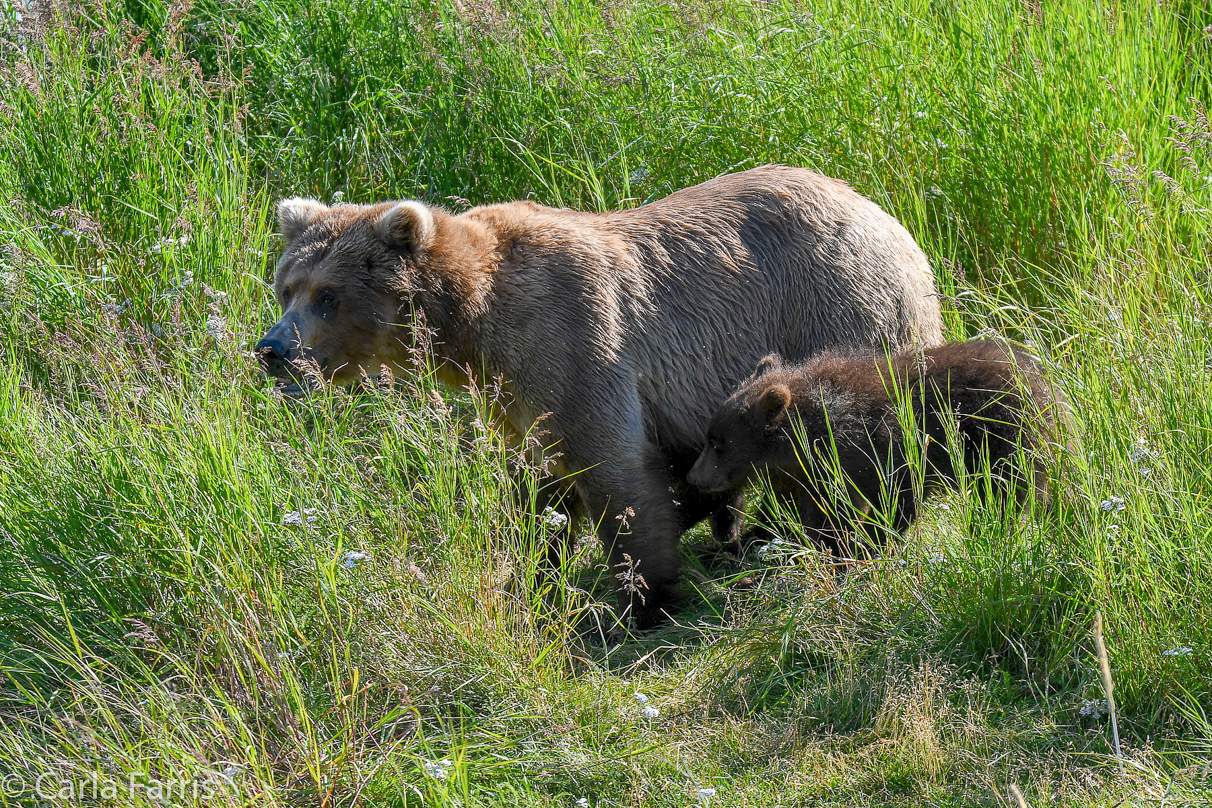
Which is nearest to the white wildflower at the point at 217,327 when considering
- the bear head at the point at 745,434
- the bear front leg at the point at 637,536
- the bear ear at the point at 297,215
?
the bear ear at the point at 297,215

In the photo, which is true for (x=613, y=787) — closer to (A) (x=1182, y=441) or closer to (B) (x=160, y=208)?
(A) (x=1182, y=441)

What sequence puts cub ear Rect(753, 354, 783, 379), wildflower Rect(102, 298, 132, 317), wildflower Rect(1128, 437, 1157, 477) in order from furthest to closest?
wildflower Rect(102, 298, 132, 317)
cub ear Rect(753, 354, 783, 379)
wildflower Rect(1128, 437, 1157, 477)

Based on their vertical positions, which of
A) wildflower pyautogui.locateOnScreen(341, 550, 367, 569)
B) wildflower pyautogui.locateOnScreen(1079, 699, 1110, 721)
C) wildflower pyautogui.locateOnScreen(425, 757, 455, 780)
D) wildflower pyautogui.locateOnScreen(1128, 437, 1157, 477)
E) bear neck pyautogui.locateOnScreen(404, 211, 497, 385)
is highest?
bear neck pyautogui.locateOnScreen(404, 211, 497, 385)

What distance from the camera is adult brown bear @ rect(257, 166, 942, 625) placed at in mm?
4699

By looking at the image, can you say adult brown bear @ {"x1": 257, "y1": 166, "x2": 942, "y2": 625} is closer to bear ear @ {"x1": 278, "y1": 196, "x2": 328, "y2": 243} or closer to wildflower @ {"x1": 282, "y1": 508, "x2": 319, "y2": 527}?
bear ear @ {"x1": 278, "y1": 196, "x2": 328, "y2": 243}

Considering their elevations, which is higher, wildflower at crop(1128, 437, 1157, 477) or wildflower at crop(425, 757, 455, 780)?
wildflower at crop(1128, 437, 1157, 477)

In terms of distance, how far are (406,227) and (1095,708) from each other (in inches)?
119

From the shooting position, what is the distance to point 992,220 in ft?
19.5

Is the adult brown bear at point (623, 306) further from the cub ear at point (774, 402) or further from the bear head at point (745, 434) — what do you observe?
the cub ear at point (774, 402)

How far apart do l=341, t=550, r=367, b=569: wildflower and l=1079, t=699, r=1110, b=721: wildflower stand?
2229 millimetres

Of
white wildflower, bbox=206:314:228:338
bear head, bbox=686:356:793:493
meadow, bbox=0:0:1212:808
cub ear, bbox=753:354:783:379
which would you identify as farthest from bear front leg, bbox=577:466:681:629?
white wildflower, bbox=206:314:228:338

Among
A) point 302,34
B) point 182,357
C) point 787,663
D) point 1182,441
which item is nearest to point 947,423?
point 1182,441

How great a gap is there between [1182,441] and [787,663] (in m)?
1.47

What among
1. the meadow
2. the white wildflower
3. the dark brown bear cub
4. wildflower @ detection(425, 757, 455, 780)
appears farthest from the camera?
the white wildflower
